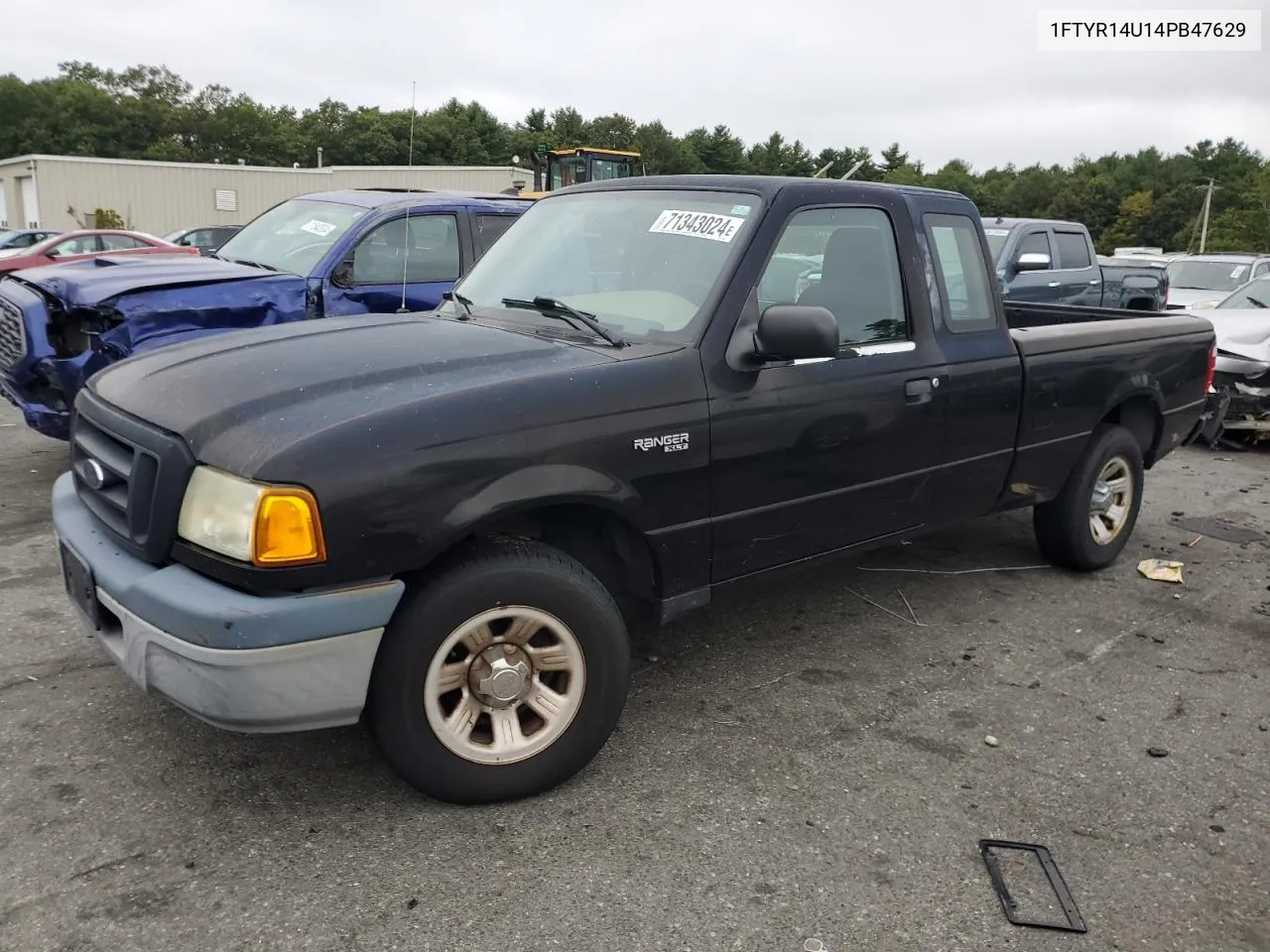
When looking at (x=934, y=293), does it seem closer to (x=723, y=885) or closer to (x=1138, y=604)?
(x=1138, y=604)

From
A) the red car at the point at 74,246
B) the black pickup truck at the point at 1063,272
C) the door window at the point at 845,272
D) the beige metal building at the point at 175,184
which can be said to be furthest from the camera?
the beige metal building at the point at 175,184

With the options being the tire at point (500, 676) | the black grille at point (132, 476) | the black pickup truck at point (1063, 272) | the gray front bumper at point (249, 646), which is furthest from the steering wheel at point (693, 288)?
the black pickup truck at point (1063, 272)

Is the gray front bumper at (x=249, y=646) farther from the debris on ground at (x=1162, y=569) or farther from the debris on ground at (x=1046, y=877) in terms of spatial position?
the debris on ground at (x=1162, y=569)

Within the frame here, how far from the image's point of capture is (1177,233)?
7125 cm

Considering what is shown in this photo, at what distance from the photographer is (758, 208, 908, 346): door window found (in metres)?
3.58

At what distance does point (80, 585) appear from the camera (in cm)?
292

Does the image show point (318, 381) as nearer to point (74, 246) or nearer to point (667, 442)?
point (667, 442)

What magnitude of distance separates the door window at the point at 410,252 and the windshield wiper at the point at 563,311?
3436 millimetres

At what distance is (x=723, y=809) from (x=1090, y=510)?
10.2 feet

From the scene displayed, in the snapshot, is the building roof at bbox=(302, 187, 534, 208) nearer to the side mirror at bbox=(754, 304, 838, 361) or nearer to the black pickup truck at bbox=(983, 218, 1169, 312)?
the side mirror at bbox=(754, 304, 838, 361)

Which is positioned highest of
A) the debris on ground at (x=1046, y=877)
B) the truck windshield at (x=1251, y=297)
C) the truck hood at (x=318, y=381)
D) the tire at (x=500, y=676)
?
the truck windshield at (x=1251, y=297)

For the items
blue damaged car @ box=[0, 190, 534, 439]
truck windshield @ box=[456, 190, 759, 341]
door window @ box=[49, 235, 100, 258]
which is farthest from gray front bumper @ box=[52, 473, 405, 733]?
door window @ box=[49, 235, 100, 258]

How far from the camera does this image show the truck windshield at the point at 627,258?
11.2 feet

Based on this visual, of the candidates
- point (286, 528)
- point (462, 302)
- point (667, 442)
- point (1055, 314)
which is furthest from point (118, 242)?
point (286, 528)
